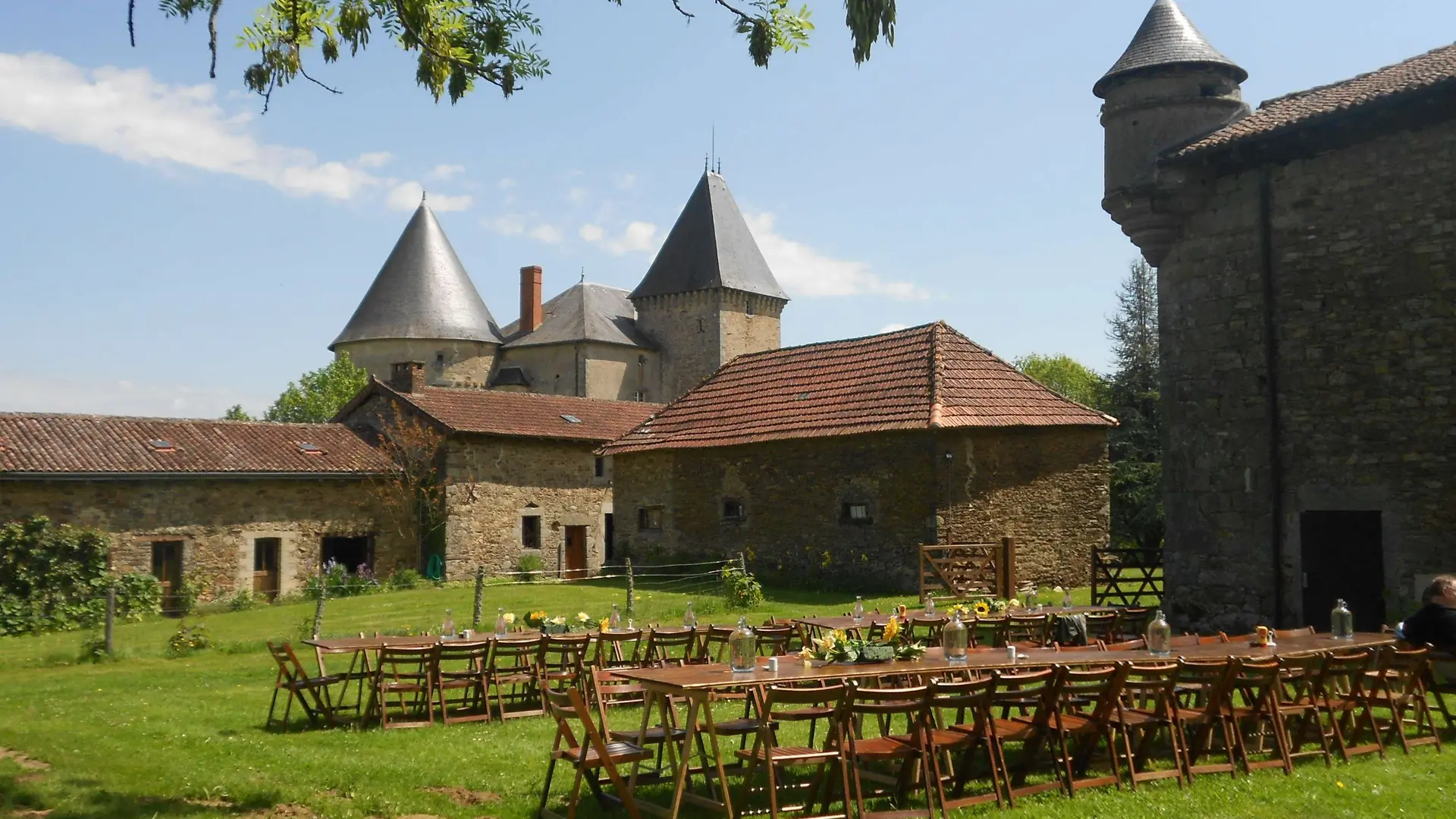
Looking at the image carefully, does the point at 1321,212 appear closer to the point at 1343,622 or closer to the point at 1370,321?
the point at 1370,321

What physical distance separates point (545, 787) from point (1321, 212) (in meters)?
9.96

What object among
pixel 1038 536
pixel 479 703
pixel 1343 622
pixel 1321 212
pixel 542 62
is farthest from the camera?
pixel 1038 536

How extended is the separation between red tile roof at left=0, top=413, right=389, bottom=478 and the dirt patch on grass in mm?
18023

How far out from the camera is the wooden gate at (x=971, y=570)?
18.7 m

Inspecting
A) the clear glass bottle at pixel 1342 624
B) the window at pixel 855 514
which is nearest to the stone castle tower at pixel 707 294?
the window at pixel 855 514

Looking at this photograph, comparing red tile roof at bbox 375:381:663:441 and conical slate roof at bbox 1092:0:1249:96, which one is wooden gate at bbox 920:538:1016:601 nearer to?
conical slate roof at bbox 1092:0:1249:96

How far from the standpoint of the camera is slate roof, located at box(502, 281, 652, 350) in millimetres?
46375

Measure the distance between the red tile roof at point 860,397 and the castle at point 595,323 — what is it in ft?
64.5

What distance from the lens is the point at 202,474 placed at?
23391 millimetres

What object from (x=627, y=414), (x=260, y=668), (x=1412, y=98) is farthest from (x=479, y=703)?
(x=627, y=414)

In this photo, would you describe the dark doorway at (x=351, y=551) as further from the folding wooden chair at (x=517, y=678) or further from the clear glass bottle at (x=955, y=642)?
the clear glass bottle at (x=955, y=642)

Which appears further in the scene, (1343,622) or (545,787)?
(1343,622)

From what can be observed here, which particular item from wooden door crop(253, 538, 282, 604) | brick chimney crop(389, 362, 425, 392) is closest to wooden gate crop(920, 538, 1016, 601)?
wooden door crop(253, 538, 282, 604)

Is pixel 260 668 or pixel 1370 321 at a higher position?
pixel 1370 321
